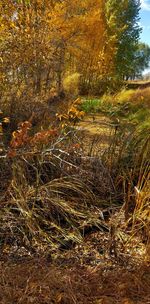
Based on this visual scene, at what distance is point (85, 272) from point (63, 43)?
10.2m

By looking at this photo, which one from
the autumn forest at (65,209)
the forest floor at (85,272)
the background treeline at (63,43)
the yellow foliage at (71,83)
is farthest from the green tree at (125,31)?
the forest floor at (85,272)

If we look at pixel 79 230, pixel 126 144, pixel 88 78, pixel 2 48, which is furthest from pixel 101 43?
pixel 79 230

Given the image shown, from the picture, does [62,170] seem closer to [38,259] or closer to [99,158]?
[99,158]

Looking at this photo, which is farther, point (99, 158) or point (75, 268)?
point (99, 158)

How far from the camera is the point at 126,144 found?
4.46 m

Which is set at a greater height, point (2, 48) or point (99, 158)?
point (2, 48)

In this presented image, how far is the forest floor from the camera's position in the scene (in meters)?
2.28

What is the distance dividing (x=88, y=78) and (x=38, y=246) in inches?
561

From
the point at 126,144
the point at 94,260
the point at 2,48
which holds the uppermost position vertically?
the point at 2,48

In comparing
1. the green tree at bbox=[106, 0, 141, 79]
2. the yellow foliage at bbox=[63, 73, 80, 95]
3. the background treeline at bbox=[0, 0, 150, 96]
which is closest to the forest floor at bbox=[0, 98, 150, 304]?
the background treeline at bbox=[0, 0, 150, 96]

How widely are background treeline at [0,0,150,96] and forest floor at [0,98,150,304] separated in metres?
2.25

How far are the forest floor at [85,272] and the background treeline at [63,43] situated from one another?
2252mm

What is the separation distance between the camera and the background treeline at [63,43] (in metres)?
5.82

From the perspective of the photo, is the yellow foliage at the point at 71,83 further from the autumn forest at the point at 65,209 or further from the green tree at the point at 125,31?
the green tree at the point at 125,31
